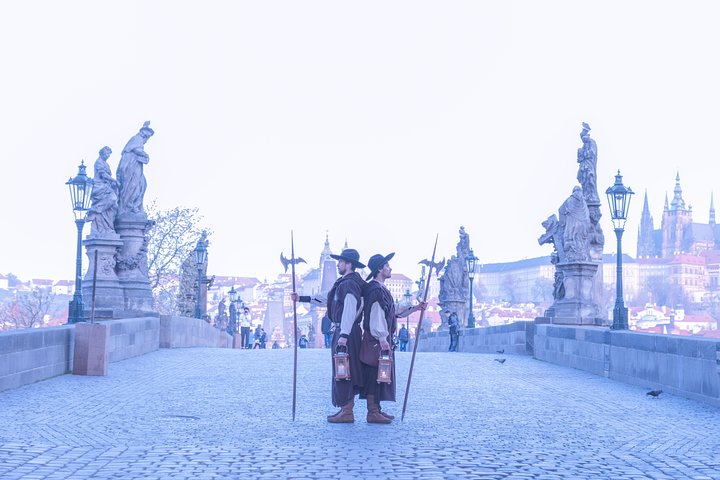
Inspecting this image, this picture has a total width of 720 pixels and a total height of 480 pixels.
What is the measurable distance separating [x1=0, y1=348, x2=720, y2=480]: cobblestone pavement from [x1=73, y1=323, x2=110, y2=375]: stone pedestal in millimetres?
293

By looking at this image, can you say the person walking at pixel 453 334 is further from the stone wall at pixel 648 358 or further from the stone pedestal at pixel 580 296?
the stone wall at pixel 648 358

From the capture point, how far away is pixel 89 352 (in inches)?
617

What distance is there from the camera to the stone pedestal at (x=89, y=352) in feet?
51.4

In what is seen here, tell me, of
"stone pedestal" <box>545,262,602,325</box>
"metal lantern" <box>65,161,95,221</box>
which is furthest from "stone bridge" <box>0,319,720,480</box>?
"stone pedestal" <box>545,262,602,325</box>

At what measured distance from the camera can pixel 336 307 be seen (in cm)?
1041

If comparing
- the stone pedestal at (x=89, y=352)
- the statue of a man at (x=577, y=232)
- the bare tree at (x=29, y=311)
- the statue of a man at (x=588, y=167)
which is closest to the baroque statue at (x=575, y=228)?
the statue of a man at (x=577, y=232)

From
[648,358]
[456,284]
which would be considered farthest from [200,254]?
[648,358]

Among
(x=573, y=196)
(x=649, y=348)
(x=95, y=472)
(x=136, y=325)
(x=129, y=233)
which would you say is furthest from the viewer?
(x=573, y=196)

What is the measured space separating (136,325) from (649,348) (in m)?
10.1

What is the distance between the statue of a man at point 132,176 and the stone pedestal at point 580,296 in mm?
9177

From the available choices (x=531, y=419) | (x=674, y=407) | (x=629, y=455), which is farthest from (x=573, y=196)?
(x=629, y=455)

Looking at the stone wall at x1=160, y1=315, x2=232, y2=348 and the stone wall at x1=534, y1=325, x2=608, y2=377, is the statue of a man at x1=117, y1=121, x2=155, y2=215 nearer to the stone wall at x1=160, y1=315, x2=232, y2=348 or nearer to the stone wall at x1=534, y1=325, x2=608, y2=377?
the stone wall at x1=160, y1=315, x2=232, y2=348

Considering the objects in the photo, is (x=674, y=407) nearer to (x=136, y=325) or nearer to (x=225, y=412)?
(x=225, y=412)

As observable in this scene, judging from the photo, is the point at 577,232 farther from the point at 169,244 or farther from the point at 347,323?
the point at 169,244
